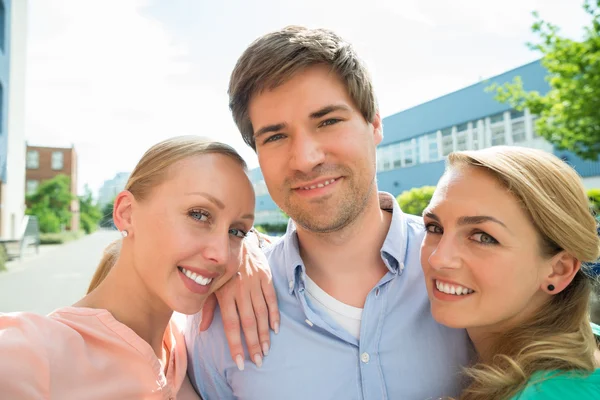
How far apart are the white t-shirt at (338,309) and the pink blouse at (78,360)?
0.75m

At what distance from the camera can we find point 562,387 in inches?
61.9

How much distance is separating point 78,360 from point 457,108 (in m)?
26.4

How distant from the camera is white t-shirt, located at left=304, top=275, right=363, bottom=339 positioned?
7.17 ft

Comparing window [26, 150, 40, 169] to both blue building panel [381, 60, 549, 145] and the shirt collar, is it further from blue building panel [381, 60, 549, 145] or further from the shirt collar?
the shirt collar

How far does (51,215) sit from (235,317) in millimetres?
53359

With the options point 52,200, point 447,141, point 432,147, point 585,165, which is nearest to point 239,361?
point 585,165

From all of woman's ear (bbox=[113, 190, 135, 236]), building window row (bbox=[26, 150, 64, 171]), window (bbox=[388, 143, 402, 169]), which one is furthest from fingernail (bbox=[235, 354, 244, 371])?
building window row (bbox=[26, 150, 64, 171])

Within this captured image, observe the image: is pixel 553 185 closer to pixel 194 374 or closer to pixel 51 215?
pixel 194 374

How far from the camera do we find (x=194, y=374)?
2.36 m

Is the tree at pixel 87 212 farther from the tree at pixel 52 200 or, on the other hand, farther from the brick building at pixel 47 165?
the tree at pixel 52 200

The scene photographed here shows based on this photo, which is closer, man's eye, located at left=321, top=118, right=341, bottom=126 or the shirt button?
the shirt button

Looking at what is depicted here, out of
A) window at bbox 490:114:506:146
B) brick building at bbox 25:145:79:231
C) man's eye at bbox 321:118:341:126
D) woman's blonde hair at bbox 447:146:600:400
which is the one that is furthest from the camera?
brick building at bbox 25:145:79:231

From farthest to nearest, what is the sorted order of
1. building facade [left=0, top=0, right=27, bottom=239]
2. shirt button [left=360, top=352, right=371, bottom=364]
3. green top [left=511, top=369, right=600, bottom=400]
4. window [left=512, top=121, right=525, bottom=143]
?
window [left=512, top=121, right=525, bottom=143], building facade [left=0, top=0, right=27, bottom=239], shirt button [left=360, top=352, right=371, bottom=364], green top [left=511, top=369, right=600, bottom=400]

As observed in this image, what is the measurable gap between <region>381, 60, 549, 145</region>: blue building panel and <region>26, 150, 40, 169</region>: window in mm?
53459
